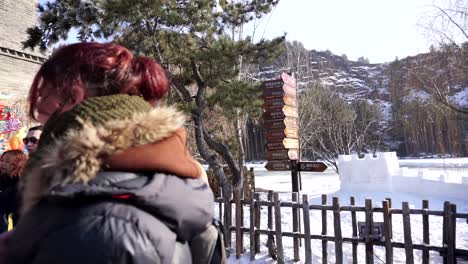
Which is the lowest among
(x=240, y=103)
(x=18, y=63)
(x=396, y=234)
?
(x=396, y=234)

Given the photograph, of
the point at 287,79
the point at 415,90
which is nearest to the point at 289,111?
the point at 287,79

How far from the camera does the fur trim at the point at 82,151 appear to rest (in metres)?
0.82

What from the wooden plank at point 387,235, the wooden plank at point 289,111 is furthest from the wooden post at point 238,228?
the wooden plank at point 387,235

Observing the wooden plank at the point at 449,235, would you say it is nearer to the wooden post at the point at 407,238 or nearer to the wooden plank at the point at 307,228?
the wooden post at the point at 407,238

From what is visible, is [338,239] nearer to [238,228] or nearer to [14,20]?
[238,228]

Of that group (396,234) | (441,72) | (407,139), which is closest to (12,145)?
(396,234)

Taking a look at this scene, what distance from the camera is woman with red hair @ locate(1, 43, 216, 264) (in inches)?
29.4

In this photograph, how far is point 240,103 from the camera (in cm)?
653

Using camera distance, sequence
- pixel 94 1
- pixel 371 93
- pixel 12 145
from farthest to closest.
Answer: pixel 371 93, pixel 12 145, pixel 94 1

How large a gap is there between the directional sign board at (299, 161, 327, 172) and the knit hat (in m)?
5.60

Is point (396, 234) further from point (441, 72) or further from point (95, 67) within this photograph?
point (95, 67)

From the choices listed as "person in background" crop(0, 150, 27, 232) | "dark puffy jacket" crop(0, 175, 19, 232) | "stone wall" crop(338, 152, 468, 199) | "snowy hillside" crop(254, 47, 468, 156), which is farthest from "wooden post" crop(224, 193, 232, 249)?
"stone wall" crop(338, 152, 468, 199)

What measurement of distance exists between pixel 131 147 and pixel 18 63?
17772 millimetres

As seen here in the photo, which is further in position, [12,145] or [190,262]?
[12,145]
